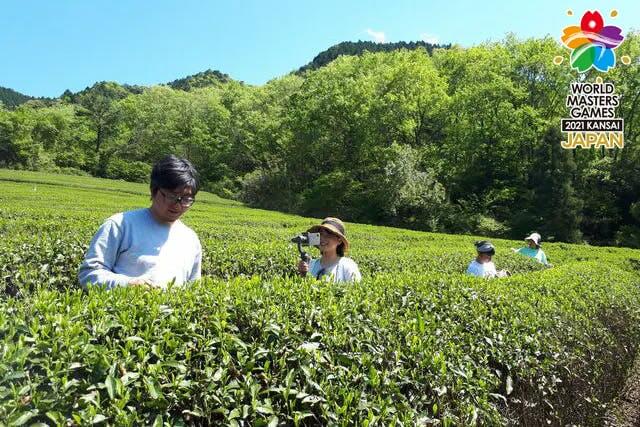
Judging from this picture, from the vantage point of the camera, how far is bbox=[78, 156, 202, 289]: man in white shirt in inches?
110

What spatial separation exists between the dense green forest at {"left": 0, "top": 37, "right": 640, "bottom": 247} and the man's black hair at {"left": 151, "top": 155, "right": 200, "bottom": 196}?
29.1 metres

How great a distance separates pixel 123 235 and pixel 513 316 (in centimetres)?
306

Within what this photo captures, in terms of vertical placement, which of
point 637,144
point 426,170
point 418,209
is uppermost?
point 637,144

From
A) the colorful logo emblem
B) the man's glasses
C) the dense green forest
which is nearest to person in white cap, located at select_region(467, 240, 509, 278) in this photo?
the man's glasses

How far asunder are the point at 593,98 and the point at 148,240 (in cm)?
3473

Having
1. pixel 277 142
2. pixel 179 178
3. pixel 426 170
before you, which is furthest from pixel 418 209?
pixel 179 178

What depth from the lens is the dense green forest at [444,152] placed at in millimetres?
30172

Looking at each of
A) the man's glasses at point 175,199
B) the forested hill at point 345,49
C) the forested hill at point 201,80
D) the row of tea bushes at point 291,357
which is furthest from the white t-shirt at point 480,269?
the forested hill at point 201,80

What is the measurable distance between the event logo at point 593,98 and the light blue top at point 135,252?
1082 inches

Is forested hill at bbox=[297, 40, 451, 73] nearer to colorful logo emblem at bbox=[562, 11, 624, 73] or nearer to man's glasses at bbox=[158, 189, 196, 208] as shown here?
colorful logo emblem at bbox=[562, 11, 624, 73]

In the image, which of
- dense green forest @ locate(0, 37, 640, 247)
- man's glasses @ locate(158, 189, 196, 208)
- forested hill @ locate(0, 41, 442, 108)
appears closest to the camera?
man's glasses @ locate(158, 189, 196, 208)

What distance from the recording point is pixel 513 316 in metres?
3.89

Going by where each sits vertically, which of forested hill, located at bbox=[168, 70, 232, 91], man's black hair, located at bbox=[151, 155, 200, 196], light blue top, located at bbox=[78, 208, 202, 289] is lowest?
light blue top, located at bbox=[78, 208, 202, 289]

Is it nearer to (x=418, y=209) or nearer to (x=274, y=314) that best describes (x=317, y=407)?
(x=274, y=314)
